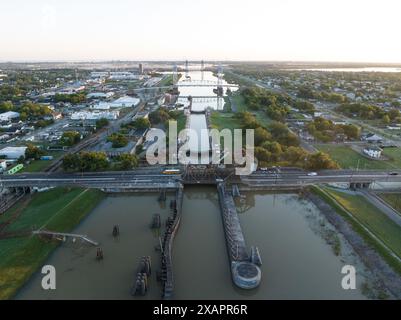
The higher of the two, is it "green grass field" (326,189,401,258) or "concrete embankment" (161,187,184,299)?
"green grass field" (326,189,401,258)

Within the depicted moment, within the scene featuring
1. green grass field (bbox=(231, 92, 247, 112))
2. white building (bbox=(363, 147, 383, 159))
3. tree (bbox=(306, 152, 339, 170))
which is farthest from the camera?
green grass field (bbox=(231, 92, 247, 112))

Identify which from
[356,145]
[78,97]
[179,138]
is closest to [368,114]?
[356,145]

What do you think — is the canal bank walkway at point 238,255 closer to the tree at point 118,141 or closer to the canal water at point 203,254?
the canal water at point 203,254

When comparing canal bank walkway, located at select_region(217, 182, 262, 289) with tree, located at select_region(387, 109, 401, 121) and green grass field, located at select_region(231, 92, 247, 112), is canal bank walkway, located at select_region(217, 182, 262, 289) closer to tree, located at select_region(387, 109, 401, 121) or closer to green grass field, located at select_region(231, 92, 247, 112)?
tree, located at select_region(387, 109, 401, 121)

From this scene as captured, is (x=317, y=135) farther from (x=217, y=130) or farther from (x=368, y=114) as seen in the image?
(x=368, y=114)

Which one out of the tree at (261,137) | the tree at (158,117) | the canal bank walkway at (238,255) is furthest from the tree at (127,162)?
the tree at (158,117)

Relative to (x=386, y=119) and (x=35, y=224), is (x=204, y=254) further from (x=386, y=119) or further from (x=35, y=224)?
(x=386, y=119)

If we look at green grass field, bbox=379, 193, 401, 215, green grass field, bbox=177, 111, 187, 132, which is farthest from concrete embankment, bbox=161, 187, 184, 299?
green grass field, bbox=177, 111, 187, 132
